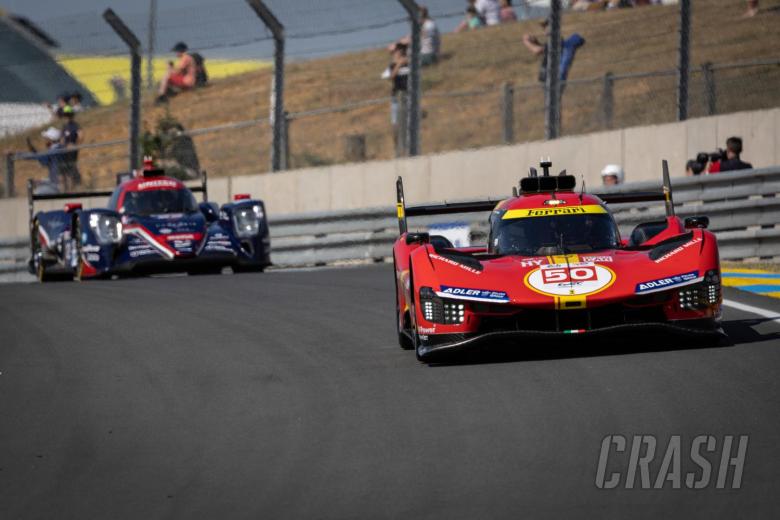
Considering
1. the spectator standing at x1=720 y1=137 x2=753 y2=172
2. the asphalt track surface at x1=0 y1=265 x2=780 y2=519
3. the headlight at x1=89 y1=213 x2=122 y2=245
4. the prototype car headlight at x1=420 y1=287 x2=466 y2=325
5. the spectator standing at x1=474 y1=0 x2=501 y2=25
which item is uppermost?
the spectator standing at x1=474 y1=0 x2=501 y2=25

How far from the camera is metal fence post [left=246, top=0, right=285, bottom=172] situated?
71.3 ft

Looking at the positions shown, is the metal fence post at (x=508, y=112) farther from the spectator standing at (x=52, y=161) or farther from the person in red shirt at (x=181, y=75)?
the spectator standing at (x=52, y=161)

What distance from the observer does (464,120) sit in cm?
2308

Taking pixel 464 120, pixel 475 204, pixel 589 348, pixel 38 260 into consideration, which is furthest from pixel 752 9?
pixel 38 260

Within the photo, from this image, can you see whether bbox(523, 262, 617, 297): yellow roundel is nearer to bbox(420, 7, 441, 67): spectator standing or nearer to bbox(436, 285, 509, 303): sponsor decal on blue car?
bbox(436, 285, 509, 303): sponsor decal on blue car

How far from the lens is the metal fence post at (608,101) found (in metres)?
19.3

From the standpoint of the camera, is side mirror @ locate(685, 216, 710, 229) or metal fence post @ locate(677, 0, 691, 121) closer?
side mirror @ locate(685, 216, 710, 229)

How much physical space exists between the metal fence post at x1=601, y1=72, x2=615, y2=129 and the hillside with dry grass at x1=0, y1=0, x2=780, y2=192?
5 centimetres

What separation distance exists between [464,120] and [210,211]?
4.89m

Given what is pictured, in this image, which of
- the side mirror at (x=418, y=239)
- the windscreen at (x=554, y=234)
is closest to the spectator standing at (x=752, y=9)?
the windscreen at (x=554, y=234)

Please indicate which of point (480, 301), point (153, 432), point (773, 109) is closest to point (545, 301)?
point (480, 301)

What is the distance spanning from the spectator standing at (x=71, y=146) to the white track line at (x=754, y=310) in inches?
688

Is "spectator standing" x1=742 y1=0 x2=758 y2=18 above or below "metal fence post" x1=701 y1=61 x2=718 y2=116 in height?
above

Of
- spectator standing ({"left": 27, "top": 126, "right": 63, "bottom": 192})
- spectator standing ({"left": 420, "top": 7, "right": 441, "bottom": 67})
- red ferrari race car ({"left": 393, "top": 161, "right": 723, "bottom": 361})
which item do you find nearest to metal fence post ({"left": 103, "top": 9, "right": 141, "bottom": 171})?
spectator standing ({"left": 27, "top": 126, "right": 63, "bottom": 192})
